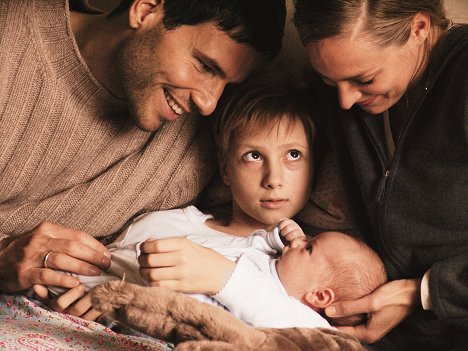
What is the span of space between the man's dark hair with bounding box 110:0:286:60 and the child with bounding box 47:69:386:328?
0.19m

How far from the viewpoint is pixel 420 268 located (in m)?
1.66

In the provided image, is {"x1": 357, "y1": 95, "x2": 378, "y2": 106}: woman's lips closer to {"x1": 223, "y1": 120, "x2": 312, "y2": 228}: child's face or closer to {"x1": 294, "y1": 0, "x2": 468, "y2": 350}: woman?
{"x1": 294, "y1": 0, "x2": 468, "y2": 350}: woman

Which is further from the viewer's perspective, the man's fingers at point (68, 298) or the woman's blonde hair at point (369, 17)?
the man's fingers at point (68, 298)

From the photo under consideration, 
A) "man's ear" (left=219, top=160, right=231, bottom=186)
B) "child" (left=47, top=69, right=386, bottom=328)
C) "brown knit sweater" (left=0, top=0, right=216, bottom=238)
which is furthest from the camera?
"man's ear" (left=219, top=160, right=231, bottom=186)

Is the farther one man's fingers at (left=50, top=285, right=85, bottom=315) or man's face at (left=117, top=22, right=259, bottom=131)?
man's face at (left=117, top=22, right=259, bottom=131)

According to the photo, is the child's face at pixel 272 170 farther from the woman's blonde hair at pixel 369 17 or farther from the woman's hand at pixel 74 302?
the woman's hand at pixel 74 302

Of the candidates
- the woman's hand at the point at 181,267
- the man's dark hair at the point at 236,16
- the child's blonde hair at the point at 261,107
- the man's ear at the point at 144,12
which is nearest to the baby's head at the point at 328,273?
the woman's hand at the point at 181,267

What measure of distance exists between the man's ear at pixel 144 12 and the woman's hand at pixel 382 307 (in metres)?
0.93

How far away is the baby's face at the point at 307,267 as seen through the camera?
1630 mm

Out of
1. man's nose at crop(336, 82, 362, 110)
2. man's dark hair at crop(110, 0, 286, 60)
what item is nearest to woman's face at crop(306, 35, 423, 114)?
man's nose at crop(336, 82, 362, 110)

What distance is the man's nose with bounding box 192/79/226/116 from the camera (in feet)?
5.74

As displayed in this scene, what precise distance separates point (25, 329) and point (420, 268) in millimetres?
998

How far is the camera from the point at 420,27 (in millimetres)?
1474

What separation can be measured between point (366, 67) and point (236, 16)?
423 millimetres
